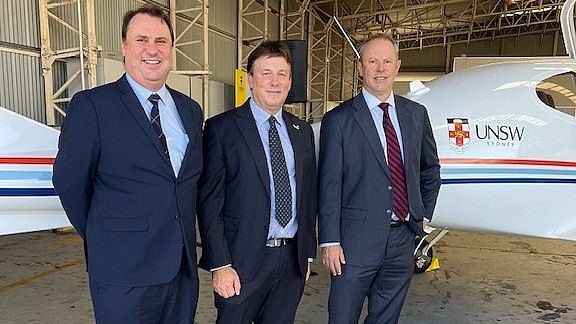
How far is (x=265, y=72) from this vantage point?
190 centimetres

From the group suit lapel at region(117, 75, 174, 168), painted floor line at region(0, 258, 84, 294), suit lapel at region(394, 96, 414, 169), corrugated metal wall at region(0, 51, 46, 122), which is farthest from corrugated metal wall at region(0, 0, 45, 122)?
suit lapel at region(394, 96, 414, 169)

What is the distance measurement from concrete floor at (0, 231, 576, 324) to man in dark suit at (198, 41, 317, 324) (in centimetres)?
183

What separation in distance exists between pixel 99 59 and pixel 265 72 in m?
5.61

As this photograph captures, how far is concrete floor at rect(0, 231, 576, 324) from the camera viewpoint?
379cm

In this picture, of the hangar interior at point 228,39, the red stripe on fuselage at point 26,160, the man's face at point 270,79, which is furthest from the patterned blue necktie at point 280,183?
the hangar interior at point 228,39

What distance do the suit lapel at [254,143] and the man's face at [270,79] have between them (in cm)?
10

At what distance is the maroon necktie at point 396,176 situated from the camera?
7.22 ft

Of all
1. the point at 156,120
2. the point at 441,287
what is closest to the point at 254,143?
the point at 156,120

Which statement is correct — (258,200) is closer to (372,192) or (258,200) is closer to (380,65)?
(372,192)

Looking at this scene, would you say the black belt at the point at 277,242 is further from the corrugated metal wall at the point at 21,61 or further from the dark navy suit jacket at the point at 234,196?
the corrugated metal wall at the point at 21,61

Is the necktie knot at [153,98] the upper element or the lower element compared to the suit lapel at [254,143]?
upper

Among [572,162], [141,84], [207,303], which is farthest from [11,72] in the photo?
[572,162]

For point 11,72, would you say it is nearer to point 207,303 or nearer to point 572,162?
point 207,303

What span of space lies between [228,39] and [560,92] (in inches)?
397
